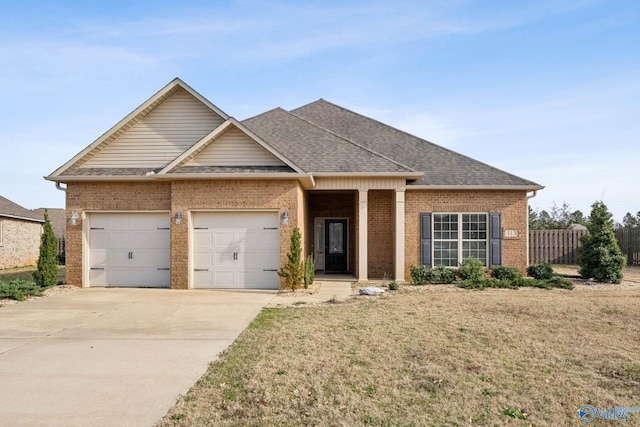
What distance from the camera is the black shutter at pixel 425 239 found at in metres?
15.2

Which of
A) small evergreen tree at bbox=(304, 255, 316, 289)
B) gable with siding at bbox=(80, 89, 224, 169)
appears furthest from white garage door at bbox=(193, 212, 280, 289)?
gable with siding at bbox=(80, 89, 224, 169)

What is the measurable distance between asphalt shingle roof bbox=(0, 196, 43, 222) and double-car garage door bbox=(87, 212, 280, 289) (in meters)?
13.7

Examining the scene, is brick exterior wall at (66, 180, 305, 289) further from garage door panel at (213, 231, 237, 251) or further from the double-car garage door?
garage door panel at (213, 231, 237, 251)

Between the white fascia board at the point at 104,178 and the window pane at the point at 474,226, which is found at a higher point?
the white fascia board at the point at 104,178

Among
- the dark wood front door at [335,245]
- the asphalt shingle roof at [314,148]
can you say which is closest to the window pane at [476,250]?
the asphalt shingle roof at [314,148]

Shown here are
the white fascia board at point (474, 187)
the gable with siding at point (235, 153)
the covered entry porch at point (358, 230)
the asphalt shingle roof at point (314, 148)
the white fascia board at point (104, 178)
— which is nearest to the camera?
the gable with siding at point (235, 153)

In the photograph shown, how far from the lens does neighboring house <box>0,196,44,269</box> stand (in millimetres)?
22953

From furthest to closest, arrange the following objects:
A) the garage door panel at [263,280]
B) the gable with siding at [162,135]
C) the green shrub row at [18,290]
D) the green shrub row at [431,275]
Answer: the green shrub row at [431,275] → the gable with siding at [162,135] → the garage door panel at [263,280] → the green shrub row at [18,290]

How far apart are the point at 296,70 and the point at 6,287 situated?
10029 millimetres

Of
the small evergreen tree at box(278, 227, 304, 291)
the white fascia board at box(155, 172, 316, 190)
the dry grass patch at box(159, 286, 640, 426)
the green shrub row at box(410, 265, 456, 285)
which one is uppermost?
the white fascia board at box(155, 172, 316, 190)

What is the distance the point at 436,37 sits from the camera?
12492mm

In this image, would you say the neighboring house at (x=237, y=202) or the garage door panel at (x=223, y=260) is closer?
the neighboring house at (x=237, y=202)

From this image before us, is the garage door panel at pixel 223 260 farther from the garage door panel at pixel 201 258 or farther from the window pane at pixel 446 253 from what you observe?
the window pane at pixel 446 253

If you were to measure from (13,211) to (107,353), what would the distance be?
22740 millimetres
